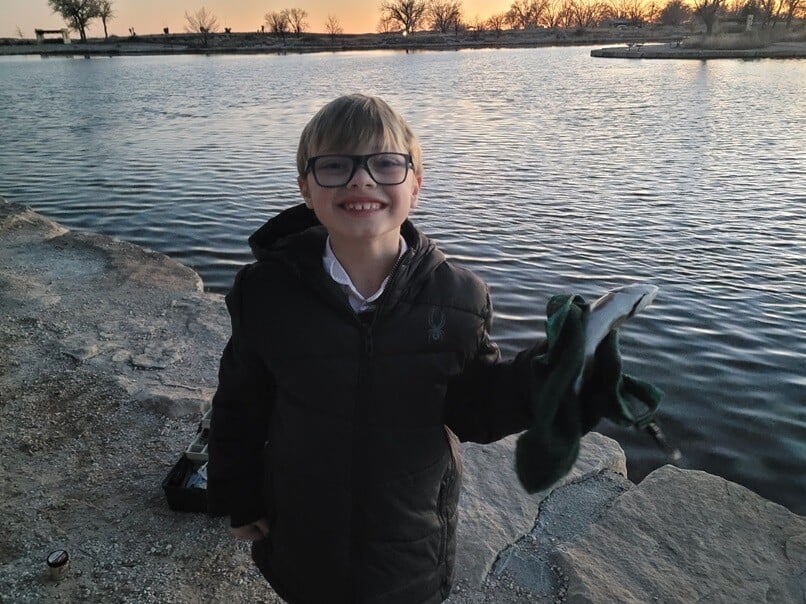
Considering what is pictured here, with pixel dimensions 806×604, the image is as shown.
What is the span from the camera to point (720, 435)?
17.2ft

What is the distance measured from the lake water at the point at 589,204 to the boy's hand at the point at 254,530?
3663mm

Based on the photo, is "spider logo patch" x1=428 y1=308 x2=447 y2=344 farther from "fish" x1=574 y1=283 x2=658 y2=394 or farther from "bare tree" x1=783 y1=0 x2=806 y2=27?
"bare tree" x1=783 y1=0 x2=806 y2=27

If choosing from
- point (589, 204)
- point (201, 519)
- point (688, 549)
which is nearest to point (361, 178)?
point (201, 519)

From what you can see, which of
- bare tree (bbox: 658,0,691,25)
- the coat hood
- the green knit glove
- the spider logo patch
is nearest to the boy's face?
the coat hood

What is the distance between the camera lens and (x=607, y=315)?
148 centimetres

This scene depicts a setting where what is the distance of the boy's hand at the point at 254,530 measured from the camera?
201 cm

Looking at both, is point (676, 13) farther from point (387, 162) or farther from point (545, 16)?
point (387, 162)

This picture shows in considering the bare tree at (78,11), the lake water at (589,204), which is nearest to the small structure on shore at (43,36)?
the bare tree at (78,11)

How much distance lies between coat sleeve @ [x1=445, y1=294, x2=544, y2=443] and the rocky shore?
4.58ft

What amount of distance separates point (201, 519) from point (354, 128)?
2.34 metres

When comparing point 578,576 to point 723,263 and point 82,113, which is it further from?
point 82,113

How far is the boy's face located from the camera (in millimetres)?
1766

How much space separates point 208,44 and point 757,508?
103 metres

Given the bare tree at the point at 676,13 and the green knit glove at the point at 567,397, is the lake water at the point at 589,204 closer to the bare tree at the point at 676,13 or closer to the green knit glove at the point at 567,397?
the green knit glove at the point at 567,397
